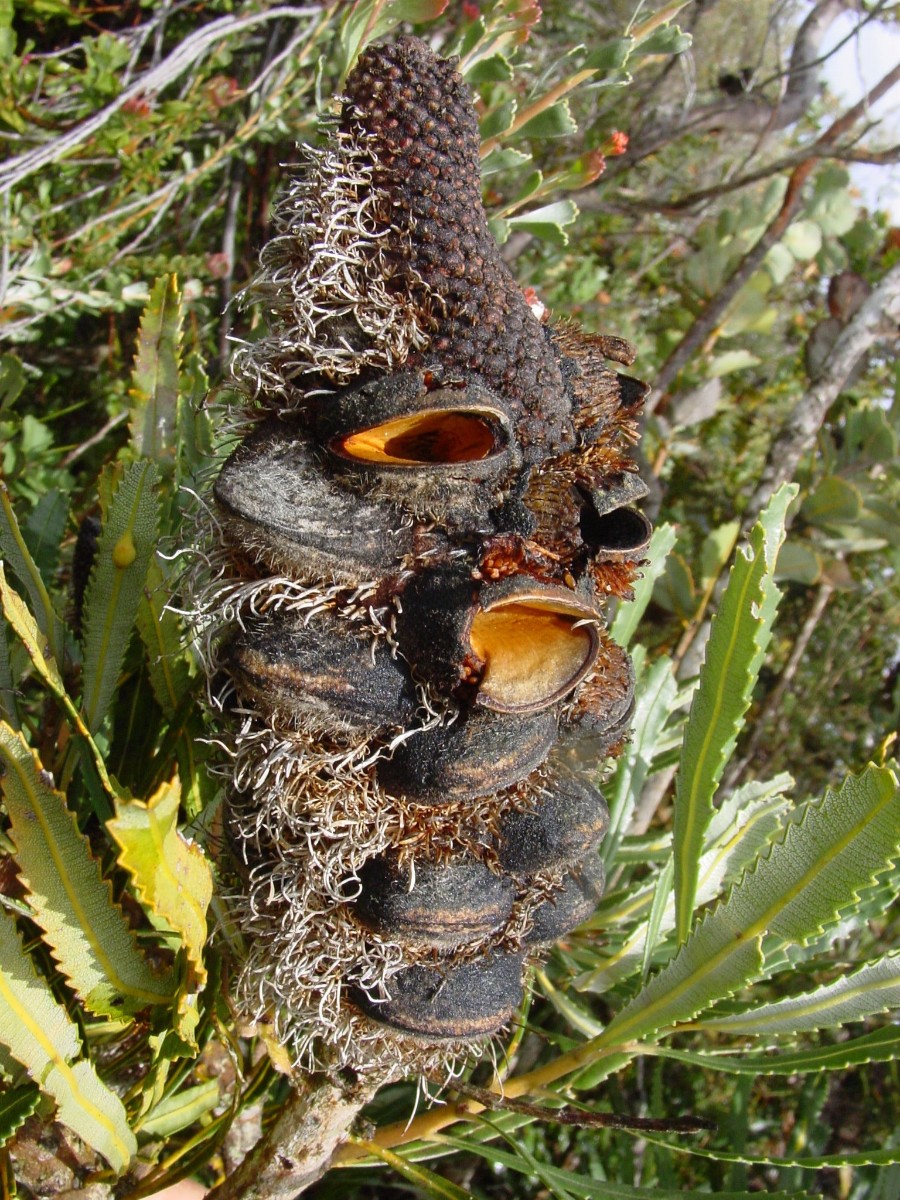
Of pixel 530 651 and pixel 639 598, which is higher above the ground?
pixel 530 651

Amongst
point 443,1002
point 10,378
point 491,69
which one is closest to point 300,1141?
point 443,1002

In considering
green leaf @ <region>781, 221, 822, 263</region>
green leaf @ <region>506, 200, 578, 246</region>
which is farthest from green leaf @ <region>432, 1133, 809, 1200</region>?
green leaf @ <region>781, 221, 822, 263</region>

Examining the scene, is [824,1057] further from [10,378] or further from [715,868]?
[10,378]

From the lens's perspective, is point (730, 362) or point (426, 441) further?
point (730, 362)

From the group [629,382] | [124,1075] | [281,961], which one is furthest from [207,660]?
[124,1075]

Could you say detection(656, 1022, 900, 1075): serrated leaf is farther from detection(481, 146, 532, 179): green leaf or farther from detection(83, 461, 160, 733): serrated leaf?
detection(481, 146, 532, 179): green leaf

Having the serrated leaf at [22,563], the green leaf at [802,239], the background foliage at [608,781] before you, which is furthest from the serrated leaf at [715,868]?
the green leaf at [802,239]

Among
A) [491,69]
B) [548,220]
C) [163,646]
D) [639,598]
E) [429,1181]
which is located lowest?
[429,1181]
